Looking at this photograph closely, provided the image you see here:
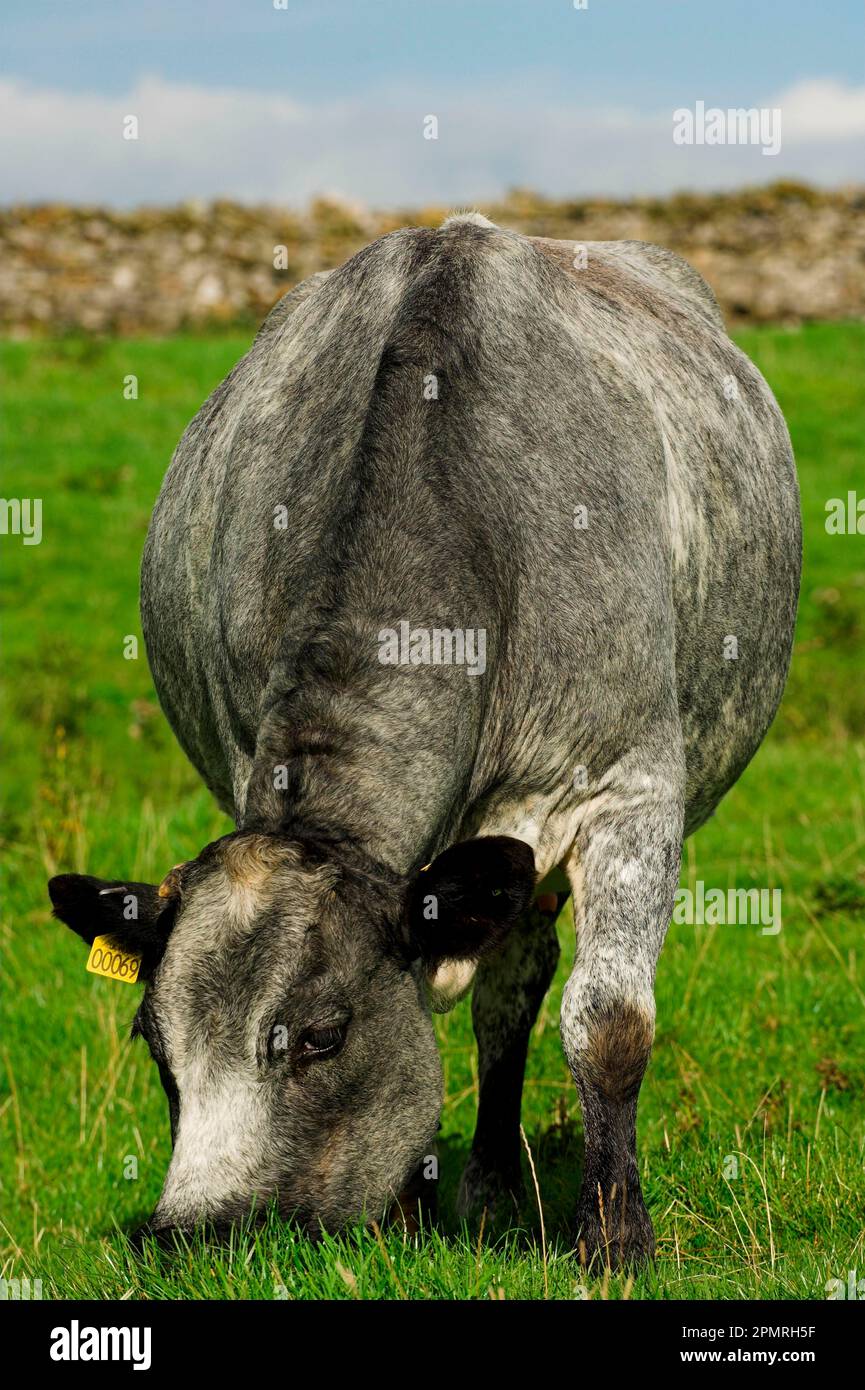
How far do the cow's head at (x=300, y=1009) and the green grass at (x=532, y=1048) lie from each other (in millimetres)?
158

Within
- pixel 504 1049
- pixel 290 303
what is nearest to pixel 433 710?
pixel 504 1049

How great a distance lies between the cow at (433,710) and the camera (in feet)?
13.3

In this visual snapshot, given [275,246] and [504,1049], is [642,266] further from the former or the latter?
[275,246]

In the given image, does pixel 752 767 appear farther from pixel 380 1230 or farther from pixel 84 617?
pixel 380 1230

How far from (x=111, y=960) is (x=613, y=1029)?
53.1 inches

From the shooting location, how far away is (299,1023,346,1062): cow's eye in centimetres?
400

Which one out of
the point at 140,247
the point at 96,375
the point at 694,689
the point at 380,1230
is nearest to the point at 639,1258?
the point at 380,1230

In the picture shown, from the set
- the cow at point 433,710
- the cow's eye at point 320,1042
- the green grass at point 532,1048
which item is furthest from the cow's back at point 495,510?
the green grass at point 532,1048

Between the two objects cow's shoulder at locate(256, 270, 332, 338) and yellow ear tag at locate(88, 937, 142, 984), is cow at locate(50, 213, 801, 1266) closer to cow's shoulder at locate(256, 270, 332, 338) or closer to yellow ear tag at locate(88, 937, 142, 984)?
yellow ear tag at locate(88, 937, 142, 984)

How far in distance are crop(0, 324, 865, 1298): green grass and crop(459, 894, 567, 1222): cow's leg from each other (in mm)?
147

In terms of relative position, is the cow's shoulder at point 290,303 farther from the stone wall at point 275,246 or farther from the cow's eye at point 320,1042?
the stone wall at point 275,246

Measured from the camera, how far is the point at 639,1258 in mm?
4551

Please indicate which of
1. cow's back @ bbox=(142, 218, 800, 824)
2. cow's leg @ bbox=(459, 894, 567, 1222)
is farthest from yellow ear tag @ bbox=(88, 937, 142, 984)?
cow's leg @ bbox=(459, 894, 567, 1222)

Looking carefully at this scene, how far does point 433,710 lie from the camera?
447cm
